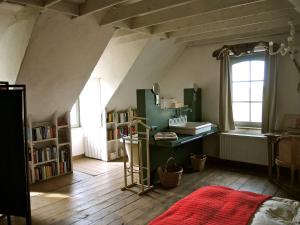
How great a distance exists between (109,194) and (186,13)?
2.67m

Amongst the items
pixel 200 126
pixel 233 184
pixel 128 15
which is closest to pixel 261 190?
pixel 233 184

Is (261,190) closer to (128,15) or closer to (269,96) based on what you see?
(269,96)

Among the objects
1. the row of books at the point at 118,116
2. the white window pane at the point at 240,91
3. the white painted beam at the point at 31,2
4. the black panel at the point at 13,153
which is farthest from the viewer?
the row of books at the point at 118,116

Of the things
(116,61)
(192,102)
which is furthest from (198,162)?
(116,61)

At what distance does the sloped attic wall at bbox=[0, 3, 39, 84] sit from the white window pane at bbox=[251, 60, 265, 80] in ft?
12.0

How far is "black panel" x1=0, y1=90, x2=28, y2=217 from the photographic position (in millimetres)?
2377

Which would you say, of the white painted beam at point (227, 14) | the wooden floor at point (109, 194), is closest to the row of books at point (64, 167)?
the wooden floor at point (109, 194)

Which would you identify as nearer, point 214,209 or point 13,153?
point 214,209

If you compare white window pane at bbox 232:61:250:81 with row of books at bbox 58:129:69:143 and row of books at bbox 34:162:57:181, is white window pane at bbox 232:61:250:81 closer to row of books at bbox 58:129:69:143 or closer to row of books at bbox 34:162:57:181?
row of books at bbox 58:129:69:143

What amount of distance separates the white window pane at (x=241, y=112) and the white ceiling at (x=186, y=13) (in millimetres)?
1269

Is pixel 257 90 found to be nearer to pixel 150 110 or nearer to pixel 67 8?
pixel 150 110

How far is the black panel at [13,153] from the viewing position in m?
2.38

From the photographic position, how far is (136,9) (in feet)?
10.5

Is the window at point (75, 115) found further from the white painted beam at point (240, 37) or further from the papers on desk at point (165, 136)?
the white painted beam at point (240, 37)
